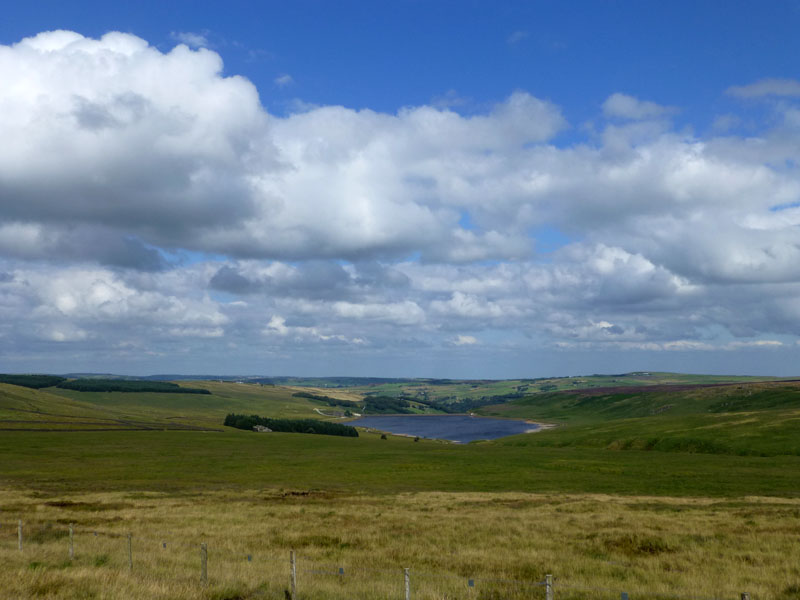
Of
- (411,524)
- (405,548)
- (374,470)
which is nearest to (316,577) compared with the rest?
(405,548)

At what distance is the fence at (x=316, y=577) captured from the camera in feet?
51.3

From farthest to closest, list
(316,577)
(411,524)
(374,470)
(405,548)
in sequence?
1. (374,470)
2. (411,524)
3. (405,548)
4. (316,577)

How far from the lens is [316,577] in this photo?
61.7ft

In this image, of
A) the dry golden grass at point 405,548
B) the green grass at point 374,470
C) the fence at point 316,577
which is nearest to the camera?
the fence at point 316,577

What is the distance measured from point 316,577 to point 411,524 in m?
13.7

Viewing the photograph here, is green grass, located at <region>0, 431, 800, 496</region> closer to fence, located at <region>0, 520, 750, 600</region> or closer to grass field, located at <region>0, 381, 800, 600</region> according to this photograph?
grass field, located at <region>0, 381, 800, 600</region>

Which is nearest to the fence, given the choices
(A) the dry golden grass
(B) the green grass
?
(A) the dry golden grass

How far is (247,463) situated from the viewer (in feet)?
277

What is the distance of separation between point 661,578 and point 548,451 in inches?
3553

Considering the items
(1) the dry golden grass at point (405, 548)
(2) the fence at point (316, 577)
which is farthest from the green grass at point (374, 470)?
(2) the fence at point (316, 577)

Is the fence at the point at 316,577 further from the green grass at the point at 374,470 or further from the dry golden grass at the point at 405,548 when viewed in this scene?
the green grass at the point at 374,470

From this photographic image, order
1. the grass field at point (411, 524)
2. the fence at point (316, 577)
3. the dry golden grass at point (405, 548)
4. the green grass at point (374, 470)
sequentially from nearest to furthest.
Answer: the fence at point (316, 577), the dry golden grass at point (405, 548), the grass field at point (411, 524), the green grass at point (374, 470)

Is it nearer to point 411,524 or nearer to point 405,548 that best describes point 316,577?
point 405,548

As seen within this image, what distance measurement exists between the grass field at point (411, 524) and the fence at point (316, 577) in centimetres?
11
